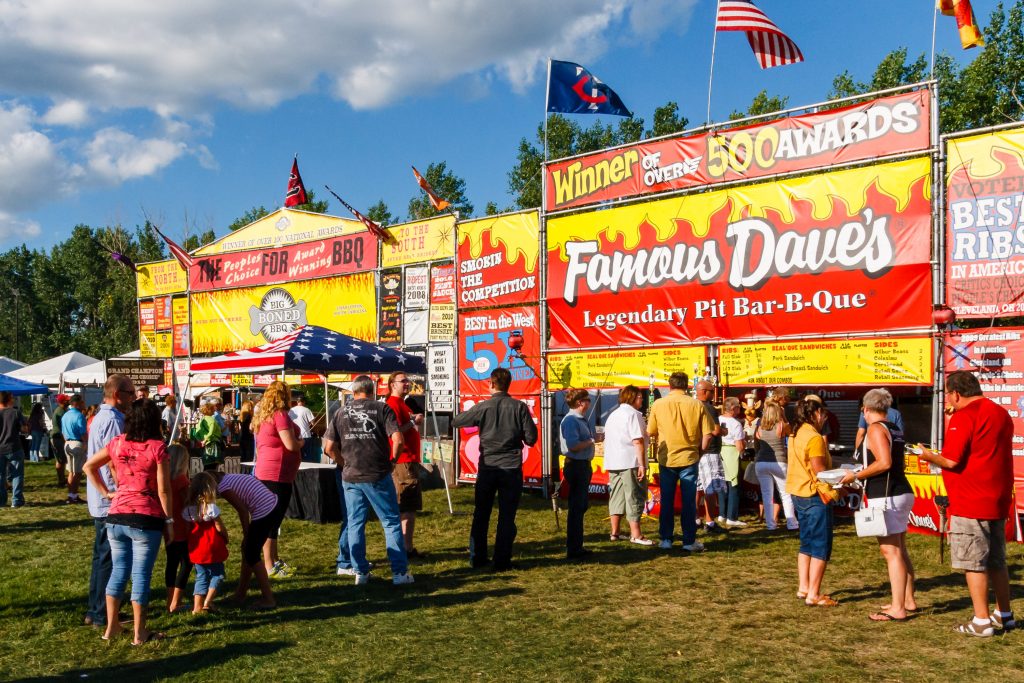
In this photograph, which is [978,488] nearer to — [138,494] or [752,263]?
[138,494]

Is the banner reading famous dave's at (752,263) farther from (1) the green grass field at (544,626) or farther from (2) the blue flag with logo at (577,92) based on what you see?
(1) the green grass field at (544,626)

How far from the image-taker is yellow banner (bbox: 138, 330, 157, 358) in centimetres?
2417

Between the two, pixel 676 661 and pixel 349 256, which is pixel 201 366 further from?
pixel 349 256

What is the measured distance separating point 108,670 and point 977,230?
386 inches

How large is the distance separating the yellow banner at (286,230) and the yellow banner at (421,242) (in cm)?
108

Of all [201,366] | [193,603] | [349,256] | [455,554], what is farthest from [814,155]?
[349,256]

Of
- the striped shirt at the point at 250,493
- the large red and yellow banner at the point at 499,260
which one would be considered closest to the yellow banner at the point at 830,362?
the large red and yellow banner at the point at 499,260

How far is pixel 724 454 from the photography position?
10852 millimetres

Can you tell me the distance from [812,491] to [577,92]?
9.07 m

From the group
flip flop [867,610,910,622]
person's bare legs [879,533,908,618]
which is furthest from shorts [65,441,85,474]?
person's bare legs [879,533,908,618]

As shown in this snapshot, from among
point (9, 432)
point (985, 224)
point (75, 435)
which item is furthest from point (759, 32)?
point (9, 432)

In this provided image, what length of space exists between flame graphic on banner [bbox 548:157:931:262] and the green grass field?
4.35 m

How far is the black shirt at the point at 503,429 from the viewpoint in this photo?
805 cm

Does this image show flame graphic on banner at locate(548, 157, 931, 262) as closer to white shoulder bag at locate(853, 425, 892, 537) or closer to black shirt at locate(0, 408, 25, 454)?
white shoulder bag at locate(853, 425, 892, 537)
